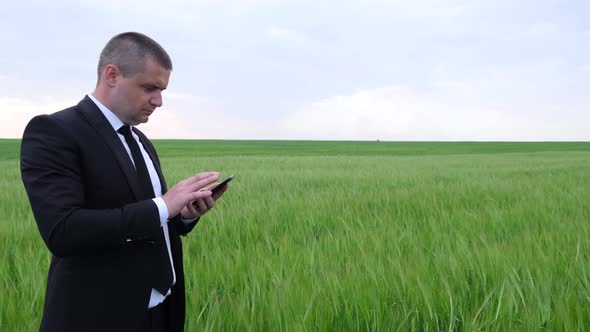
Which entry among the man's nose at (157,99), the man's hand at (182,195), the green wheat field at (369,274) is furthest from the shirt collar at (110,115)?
the green wheat field at (369,274)

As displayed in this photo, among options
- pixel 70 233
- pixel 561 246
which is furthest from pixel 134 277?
pixel 561 246

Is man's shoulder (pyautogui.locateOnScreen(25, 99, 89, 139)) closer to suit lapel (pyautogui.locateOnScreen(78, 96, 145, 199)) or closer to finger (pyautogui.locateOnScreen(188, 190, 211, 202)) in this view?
suit lapel (pyautogui.locateOnScreen(78, 96, 145, 199))

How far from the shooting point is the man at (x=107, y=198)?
41.6 inches

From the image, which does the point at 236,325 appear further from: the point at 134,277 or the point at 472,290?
the point at 472,290

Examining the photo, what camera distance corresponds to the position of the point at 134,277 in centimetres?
122

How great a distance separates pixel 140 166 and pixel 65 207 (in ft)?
0.91

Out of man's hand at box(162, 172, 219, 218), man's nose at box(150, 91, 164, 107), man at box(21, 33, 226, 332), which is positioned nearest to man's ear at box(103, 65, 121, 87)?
man at box(21, 33, 226, 332)

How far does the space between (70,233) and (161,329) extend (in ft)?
1.85

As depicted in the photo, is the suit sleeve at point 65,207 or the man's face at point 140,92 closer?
the suit sleeve at point 65,207

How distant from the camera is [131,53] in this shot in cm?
120

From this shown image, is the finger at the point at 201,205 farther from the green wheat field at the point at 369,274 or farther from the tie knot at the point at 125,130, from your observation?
the green wheat field at the point at 369,274

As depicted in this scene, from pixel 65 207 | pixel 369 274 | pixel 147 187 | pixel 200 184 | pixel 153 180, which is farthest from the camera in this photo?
pixel 369 274

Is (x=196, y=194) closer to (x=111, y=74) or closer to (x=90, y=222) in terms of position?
(x=90, y=222)


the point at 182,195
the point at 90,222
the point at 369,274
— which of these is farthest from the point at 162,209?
the point at 369,274
